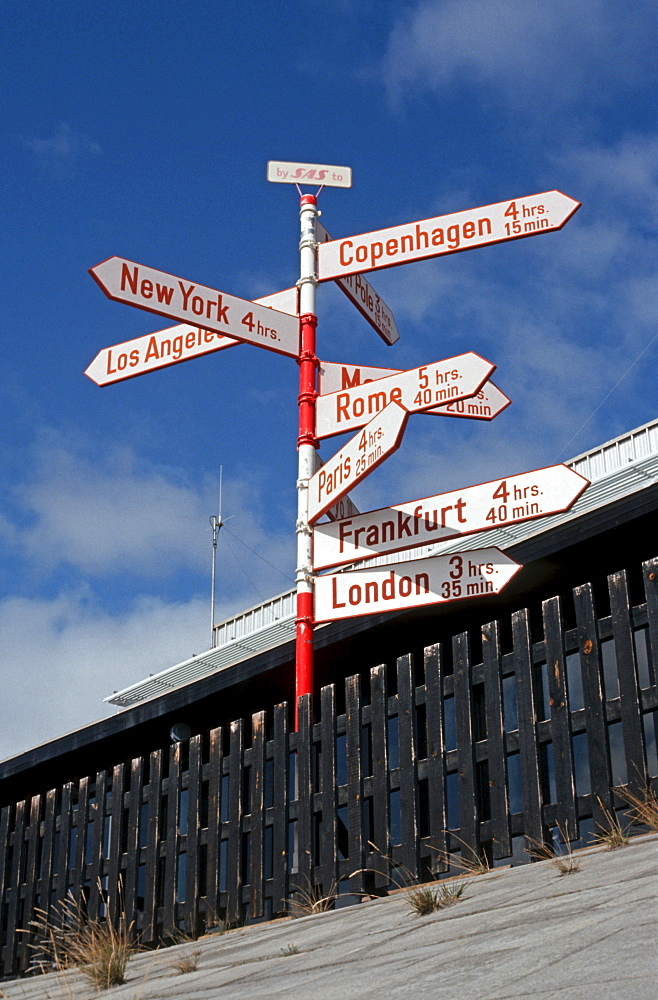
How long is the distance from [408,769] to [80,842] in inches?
131

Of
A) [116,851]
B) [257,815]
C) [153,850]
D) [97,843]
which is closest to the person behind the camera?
[257,815]

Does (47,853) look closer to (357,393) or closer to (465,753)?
(465,753)

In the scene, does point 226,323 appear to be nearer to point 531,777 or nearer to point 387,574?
point 387,574

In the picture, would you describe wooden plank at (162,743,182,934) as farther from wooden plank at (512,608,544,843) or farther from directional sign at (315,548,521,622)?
wooden plank at (512,608,544,843)

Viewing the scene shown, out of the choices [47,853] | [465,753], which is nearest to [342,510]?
[465,753]

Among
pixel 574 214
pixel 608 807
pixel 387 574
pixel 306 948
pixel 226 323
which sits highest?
pixel 574 214

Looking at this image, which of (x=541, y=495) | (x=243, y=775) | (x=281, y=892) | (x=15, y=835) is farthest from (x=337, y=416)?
(x=15, y=835)

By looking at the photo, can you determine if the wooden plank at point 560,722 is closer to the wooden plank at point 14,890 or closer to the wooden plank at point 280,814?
the wooden plank at point 280,814

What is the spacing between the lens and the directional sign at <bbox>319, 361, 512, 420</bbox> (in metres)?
9.87

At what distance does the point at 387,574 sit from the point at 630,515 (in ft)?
5.96

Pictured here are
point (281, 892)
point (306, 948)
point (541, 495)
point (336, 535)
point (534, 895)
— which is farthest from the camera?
point (336, 535)

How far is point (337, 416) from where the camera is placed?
945cm

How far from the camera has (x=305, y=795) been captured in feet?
24.7

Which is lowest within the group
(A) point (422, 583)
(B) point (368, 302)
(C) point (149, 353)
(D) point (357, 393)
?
(A) point (422, 583)
